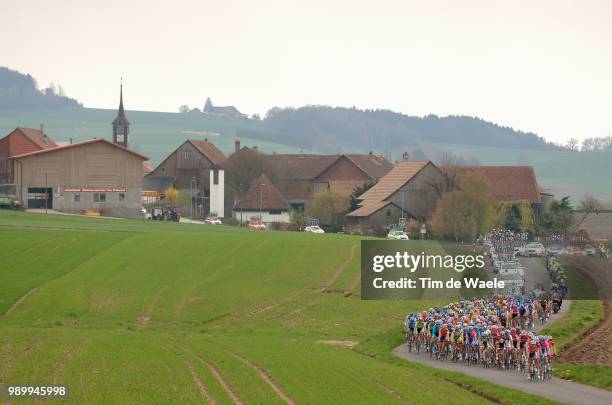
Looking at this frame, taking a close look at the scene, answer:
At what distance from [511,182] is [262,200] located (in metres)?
26.7

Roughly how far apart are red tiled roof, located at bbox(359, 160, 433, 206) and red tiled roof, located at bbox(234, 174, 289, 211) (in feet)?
43.7

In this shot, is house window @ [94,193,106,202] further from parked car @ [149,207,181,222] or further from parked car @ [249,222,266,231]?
parked car @ [249,222,266,231]

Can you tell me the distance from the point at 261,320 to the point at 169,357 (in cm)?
1546

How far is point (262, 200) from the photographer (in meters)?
138

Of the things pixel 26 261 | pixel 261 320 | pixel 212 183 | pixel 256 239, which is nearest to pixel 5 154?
pixel 212 183

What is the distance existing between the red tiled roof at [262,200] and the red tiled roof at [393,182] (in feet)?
43.7

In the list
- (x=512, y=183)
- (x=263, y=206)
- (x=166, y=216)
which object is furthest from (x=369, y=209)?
(x=263, y=206)

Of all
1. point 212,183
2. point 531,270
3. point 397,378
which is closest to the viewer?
point 397,378

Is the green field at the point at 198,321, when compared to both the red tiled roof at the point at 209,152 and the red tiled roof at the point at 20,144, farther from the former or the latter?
the red tiled roof at the point at 209,152

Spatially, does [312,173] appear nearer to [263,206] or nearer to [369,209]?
[263,206]

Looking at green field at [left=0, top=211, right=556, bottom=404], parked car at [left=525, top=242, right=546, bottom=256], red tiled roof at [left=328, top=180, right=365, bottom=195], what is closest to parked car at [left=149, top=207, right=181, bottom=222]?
red tiled roof at [left=328, top=180, right=365, bottom=195]

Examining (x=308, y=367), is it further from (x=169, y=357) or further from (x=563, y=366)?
(x=563, y=366)

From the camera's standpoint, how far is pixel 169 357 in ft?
131

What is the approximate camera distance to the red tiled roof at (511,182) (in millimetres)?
125688
